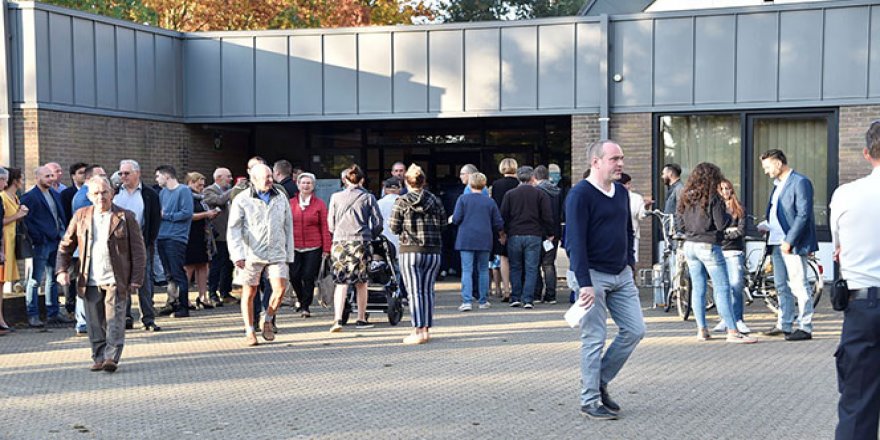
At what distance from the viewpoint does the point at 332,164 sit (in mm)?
21125

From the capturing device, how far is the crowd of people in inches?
282

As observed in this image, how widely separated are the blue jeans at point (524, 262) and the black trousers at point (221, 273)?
12.7 ft

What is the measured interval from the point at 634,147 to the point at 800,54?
2926mm

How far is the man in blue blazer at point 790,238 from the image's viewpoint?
1043 centimetres

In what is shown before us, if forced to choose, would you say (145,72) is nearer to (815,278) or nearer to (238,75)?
(238,75)

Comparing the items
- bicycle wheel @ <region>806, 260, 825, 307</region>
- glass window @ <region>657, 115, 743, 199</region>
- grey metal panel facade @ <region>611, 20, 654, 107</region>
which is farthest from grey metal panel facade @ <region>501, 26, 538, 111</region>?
bicycle wheel @ <region>806, 260, 825, 307</region>

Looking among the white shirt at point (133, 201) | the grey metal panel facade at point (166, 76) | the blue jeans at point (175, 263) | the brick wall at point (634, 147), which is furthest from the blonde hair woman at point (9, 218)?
the brick wall at point (634, 147)

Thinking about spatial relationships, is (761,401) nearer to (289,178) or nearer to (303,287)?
(303,287)

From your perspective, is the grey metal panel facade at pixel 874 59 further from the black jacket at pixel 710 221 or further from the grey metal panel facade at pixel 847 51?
the black jacket at pixel 710 221

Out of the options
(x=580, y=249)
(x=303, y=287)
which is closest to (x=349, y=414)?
(x=580, y=249)

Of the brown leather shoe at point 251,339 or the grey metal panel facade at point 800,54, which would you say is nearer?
the brown leather shoe at point 251,339

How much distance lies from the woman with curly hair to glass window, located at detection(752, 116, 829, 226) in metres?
6.51

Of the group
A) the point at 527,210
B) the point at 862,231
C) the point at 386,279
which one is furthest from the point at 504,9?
the point at 862,231

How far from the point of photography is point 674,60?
665 inches
